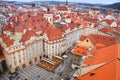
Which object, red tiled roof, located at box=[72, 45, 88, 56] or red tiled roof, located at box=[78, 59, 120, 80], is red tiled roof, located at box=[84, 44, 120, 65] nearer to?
red tiled roof, located at box=[78, 59, 120, 80]

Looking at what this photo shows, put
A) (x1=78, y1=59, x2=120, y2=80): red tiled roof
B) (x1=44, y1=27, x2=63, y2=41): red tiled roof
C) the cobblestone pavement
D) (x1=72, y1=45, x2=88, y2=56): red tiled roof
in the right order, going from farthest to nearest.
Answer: (x1=44, y1=27, x2=63, y2=41): red tiled roof < (x1=72, y1=45, x2=88, y2=56): red tiled roof < the cobblestone pavement < (x1=78, y1=59, x2=120, y2=80): red tiled roof

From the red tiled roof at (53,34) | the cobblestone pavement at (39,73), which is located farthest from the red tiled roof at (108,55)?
the red tiled roof at (53,34)

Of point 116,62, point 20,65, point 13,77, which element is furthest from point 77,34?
point 116,62

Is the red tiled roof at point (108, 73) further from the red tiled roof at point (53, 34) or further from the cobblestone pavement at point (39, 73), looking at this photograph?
the red tiled roof at point (53, 34)

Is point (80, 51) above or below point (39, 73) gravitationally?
above

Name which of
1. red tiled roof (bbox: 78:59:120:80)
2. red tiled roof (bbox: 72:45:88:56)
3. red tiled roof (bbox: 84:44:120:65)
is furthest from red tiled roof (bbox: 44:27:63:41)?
red tiled roof (bbox: 78:59:120:80)

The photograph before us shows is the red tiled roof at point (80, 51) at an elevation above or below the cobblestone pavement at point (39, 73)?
above

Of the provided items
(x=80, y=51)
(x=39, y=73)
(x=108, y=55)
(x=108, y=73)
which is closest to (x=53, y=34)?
(x=80, y=51)

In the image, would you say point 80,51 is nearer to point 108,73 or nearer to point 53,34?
point 53,34
